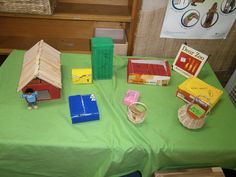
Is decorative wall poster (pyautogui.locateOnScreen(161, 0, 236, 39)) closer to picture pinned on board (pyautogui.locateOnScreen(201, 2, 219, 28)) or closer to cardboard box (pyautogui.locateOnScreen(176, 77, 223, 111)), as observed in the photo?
picture pinned on board (pyautogui.locateOnScreen(201, 2, 219, 28))

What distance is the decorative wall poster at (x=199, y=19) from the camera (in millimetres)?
1169

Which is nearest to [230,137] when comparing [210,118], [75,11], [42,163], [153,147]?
[210,118]

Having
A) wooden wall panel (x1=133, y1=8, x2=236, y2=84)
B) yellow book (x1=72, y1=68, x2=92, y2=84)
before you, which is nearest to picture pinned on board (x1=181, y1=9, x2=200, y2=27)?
wooden wall panel (x1=133, y1=8, x2=236, y2=84)

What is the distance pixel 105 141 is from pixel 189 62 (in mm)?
697

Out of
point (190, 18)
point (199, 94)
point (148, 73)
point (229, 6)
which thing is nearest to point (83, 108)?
point (148, 73)

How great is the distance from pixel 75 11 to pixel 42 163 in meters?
0.88

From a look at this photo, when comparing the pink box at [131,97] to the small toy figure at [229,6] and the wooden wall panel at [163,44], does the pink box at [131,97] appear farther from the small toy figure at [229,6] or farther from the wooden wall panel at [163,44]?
the small toy figure at [229,6]

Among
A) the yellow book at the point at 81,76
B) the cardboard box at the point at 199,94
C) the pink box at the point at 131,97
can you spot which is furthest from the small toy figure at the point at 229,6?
the yellow book at the point at 81,76

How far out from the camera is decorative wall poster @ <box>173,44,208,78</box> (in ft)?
3.86

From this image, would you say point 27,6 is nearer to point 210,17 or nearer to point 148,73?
point 148,73

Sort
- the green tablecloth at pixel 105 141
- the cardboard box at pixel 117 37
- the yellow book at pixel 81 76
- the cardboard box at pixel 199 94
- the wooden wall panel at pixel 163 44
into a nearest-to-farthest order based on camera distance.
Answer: the green tablecloth at pixel 105 141 → the cardboard box at pixel 199 94 → the yellow book at pixel 81 76 → the wooden wall panel at pixel 163 44 → the cardboard box at pixel 117 37

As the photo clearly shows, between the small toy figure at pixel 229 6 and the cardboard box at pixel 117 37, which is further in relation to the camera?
the cardboard box at pixel 117 37

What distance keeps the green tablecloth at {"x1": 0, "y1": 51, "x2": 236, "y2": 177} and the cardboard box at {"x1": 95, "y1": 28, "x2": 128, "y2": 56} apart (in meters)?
0.43

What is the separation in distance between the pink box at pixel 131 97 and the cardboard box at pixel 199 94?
0.75ft
